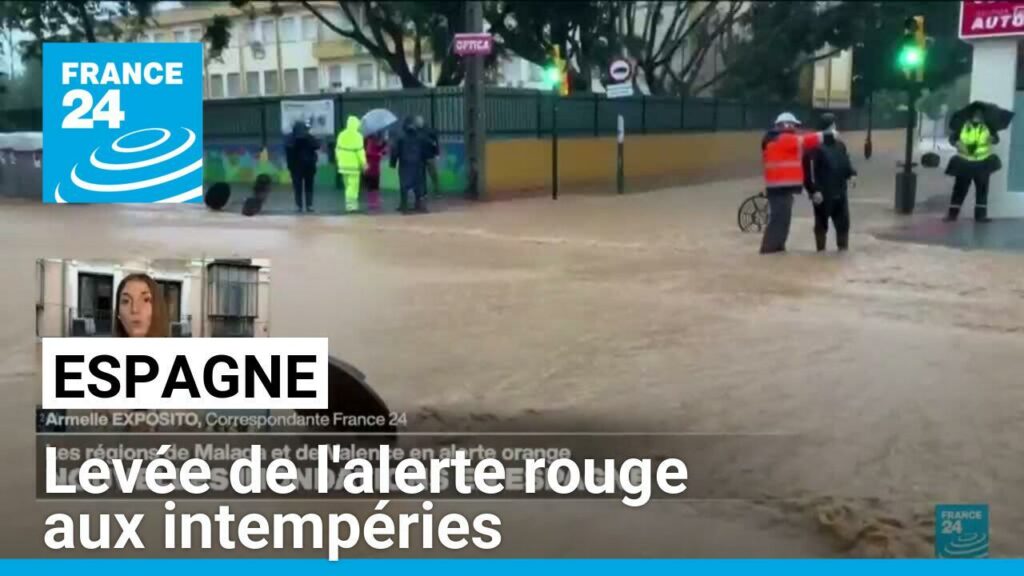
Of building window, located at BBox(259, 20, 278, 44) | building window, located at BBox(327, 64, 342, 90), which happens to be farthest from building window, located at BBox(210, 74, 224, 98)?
building window, located at BBox(327, 64, 342, 90)

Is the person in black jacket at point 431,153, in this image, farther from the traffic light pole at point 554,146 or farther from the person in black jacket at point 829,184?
the person in black jacket at point 829,184

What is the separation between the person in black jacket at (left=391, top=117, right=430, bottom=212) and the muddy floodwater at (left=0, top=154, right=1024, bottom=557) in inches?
148

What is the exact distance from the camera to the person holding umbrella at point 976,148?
7793 millimetres

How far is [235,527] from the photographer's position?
8.53 ft

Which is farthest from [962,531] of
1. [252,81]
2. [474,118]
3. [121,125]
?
[474,118]

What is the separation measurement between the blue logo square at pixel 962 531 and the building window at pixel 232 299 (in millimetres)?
1610

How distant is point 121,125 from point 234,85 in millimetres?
581

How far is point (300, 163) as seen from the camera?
470 centimetres

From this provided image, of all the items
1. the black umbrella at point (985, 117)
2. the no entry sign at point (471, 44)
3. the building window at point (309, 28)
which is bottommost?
the black umbrella at point (985, 117)

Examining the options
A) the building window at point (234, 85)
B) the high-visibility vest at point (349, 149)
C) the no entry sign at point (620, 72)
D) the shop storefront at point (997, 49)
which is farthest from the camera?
the no entry sign at point (620, 72)

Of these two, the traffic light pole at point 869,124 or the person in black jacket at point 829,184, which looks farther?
the traffic light pole at point 869,124

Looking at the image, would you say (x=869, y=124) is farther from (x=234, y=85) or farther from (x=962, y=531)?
(x=962, y=531)

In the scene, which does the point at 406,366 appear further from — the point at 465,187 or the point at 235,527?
the point at 465,187

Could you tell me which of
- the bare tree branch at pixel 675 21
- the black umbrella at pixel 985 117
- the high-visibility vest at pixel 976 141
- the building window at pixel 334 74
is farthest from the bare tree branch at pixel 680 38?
the building window at pixel 334 74
